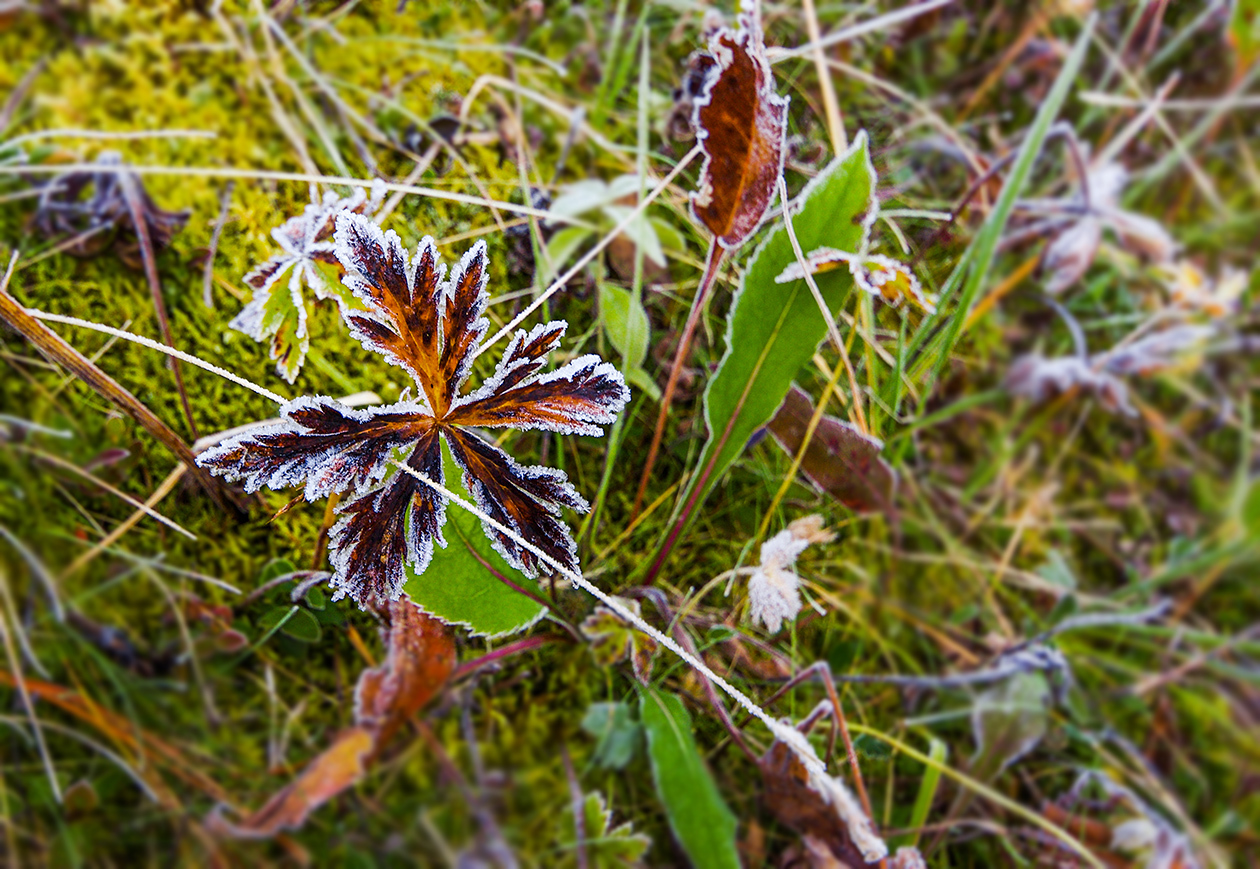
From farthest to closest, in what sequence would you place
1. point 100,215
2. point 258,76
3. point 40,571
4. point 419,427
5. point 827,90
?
1. point 827,90
2. point 258,76
3. point 100,215
4. point 40,571
5. point 419,427

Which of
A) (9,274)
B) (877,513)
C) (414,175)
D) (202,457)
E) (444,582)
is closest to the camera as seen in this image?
(202,457)

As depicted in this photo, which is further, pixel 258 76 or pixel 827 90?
pixel 827 90

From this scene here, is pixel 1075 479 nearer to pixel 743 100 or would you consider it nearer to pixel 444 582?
pixel 743 100

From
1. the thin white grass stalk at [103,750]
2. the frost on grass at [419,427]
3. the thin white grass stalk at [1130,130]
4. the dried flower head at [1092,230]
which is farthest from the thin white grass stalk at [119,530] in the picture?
the thin white grass stalk at [1130,130]

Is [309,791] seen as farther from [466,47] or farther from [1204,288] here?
[1204,288]

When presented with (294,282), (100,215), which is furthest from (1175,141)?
(100,215)

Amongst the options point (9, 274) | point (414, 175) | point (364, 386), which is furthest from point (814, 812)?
point (9, 274)

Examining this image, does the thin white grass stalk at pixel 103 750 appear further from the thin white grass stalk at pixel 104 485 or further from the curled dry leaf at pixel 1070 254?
the curled dry leaf at pixel 1070 254

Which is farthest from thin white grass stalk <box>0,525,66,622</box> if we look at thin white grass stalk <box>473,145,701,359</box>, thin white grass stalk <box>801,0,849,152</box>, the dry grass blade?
thin white grass stalk <box>801,0,849,152</box>
